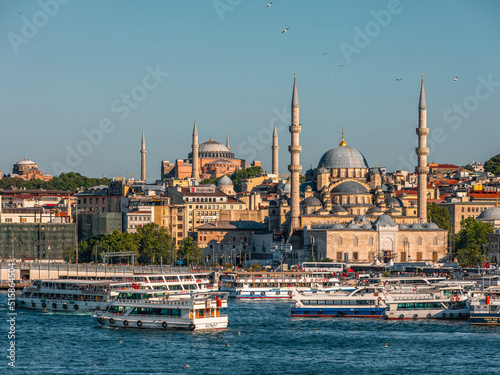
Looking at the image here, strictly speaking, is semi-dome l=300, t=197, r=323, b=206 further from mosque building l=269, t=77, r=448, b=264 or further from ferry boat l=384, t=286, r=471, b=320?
ferry boat l=384, t=286, r=471, b=320

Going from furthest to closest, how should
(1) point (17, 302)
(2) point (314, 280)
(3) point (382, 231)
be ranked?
(3) point (382, 231), (2) point (314, 280), (1) point (17, 302)

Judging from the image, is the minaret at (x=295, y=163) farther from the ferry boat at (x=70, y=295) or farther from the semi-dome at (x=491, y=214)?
the ferry boat at (x=70, y=295)

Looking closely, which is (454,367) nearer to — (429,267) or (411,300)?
(411,300)

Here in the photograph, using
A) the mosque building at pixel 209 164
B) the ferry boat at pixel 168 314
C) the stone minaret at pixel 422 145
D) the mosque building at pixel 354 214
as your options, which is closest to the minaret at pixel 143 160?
the mosque building at pixel 209 164

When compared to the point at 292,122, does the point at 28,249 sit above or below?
below

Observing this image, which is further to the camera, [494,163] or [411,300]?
[494,163]

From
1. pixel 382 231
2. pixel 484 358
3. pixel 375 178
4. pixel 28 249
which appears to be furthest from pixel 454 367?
pixel 28 249

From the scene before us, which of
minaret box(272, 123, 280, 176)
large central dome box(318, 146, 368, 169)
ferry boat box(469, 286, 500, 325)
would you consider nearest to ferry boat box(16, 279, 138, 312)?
ferry boat box(469, 286, 500, 325)
